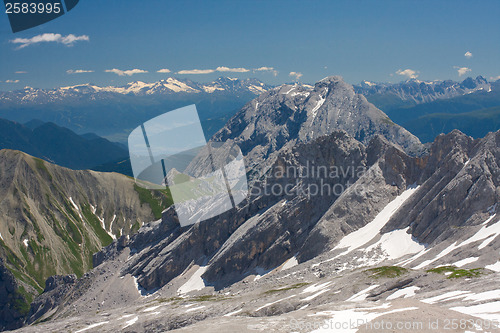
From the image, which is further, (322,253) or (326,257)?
(322,253)

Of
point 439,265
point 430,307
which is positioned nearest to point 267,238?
point 439,265

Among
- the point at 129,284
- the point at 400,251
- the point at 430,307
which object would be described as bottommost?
the point at 129,284

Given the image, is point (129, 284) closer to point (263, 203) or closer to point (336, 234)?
point (263, 203)

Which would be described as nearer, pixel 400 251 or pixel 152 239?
pixel 400 251

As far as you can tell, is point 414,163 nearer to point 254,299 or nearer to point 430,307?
point 254,299

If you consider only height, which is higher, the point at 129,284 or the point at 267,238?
the point at 267,238

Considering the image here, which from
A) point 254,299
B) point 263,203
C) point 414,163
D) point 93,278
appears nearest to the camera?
point 254,299

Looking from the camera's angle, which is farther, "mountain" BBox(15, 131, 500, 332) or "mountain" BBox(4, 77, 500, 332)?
"mountain" BBox(4, 77, 500, 332)

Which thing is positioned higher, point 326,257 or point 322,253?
point 326,257

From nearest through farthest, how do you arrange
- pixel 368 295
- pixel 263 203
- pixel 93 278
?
1. pixel 368 295
2. pixel 263 203
3. pixel 93 278

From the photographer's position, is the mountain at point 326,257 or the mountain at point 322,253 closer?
the mountain at point 326,257
